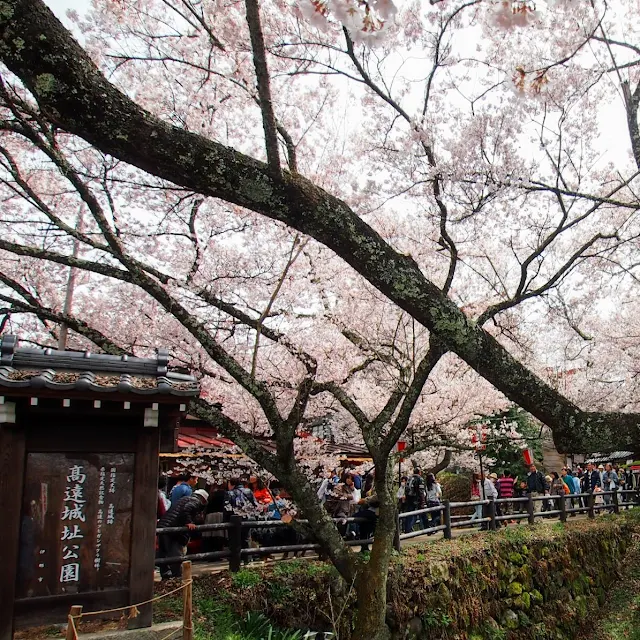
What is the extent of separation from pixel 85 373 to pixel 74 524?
1.25 m

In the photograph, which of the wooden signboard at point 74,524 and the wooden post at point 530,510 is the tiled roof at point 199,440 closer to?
the wooden signboard at point 74,524

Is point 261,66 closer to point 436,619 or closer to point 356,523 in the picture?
point 436,619

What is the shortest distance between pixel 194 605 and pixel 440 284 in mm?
7849

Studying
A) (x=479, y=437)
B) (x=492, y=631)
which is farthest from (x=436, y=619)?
(x=479, y=437)

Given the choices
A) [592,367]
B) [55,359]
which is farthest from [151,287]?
[592,367]

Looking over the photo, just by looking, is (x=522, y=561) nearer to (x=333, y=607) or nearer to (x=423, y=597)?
(x=423, y=597)

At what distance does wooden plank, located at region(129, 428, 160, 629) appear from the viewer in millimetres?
4777

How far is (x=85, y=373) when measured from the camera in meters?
4.71

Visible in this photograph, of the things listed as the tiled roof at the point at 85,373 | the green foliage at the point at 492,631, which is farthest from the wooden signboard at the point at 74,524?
the green foliage at the point at 492,631

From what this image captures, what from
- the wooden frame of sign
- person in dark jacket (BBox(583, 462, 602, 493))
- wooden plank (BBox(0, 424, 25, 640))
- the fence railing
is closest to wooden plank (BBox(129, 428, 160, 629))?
the wooden frame of sign

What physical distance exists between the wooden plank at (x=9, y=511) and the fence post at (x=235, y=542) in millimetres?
3570

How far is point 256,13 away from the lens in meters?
Result: 3.33

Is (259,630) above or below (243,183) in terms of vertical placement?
below

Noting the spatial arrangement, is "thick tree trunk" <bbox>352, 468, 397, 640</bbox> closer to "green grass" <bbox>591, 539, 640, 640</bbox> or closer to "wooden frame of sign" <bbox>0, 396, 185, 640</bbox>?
"wooden frame of sign" <bbox>0, 396, 185, 640</bbox>
